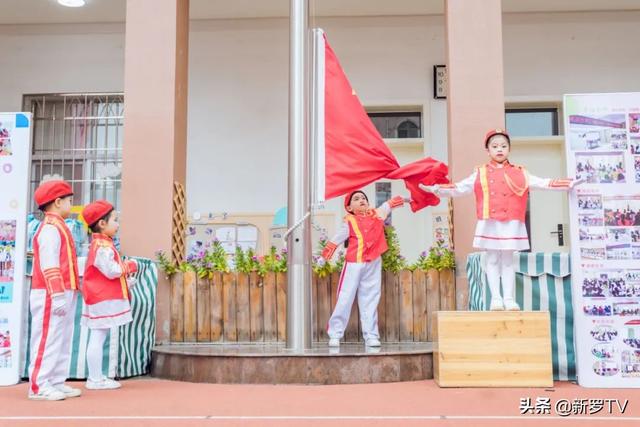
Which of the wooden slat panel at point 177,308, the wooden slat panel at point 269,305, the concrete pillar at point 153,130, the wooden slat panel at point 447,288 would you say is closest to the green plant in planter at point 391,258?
the wooden slat panel at point 447,288

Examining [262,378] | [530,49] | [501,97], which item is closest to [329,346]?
[262,378]

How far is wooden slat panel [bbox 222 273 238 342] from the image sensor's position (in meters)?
5.61

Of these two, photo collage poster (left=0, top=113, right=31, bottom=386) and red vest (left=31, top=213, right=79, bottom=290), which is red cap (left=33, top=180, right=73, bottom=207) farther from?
photo collage poster (left=0, top=113, right=31, bottom=386)

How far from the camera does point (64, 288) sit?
160 inches

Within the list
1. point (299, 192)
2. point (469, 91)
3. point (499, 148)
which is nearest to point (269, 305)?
point (299, 192)

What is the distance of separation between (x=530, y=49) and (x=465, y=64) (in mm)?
3195

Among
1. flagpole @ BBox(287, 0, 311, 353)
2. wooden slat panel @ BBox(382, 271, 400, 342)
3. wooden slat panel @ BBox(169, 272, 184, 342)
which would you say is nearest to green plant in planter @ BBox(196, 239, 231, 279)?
wooden slat panel @ BBox(169, 272, 184, 342)

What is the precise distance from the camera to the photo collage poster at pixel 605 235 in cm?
437

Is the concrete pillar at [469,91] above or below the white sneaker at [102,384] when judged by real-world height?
above

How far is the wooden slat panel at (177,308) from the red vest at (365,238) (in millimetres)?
1390

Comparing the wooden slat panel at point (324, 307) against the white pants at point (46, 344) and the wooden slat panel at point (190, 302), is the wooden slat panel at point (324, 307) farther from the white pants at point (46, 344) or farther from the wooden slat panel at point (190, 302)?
the white pants at point (46, 344)

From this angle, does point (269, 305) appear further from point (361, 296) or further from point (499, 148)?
point (499, 148)

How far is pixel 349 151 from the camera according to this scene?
17.9ft

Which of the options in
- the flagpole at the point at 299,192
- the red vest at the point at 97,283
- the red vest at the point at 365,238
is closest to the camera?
the red vest at the point at 97,283
